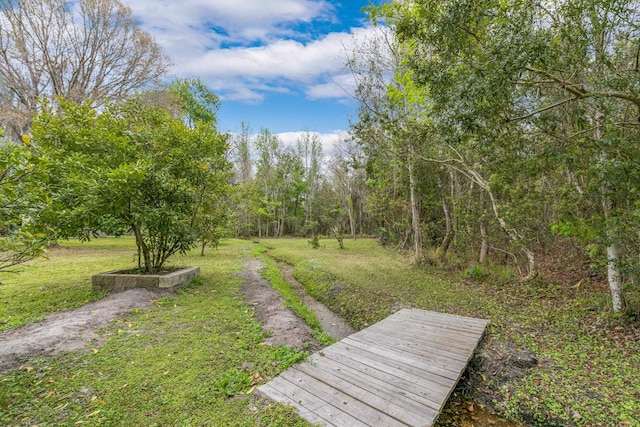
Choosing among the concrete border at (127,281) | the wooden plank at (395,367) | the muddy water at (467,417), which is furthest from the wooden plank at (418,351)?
the concrete border at (127,281)

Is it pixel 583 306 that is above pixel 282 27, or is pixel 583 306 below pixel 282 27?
below

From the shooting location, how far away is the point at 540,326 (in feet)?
14.7

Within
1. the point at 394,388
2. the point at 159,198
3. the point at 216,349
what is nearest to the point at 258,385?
the point at 216,349

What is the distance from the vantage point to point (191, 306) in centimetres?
497

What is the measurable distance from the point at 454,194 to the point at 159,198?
9361 mm

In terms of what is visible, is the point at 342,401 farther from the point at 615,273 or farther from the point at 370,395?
the point at 615,273

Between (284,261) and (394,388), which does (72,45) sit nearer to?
(284,261)

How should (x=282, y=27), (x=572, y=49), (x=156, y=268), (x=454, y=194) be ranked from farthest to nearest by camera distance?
(x=454, y=194) → (x=282, y=27) → (x=156, y=268) → (x=572, y=49)

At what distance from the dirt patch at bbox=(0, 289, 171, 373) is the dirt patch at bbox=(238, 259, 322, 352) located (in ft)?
6.56

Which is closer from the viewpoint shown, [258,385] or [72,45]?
[258,385]

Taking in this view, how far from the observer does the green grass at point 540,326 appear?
275 cm

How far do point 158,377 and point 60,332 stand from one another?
1.97 meters

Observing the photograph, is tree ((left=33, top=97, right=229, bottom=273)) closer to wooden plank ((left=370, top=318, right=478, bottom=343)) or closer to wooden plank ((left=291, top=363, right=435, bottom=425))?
wooden plank ((left=291, top=363, right=435, bottom=425))

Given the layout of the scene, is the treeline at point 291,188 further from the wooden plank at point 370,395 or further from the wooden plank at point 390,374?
the wooden plank at point 370,395
